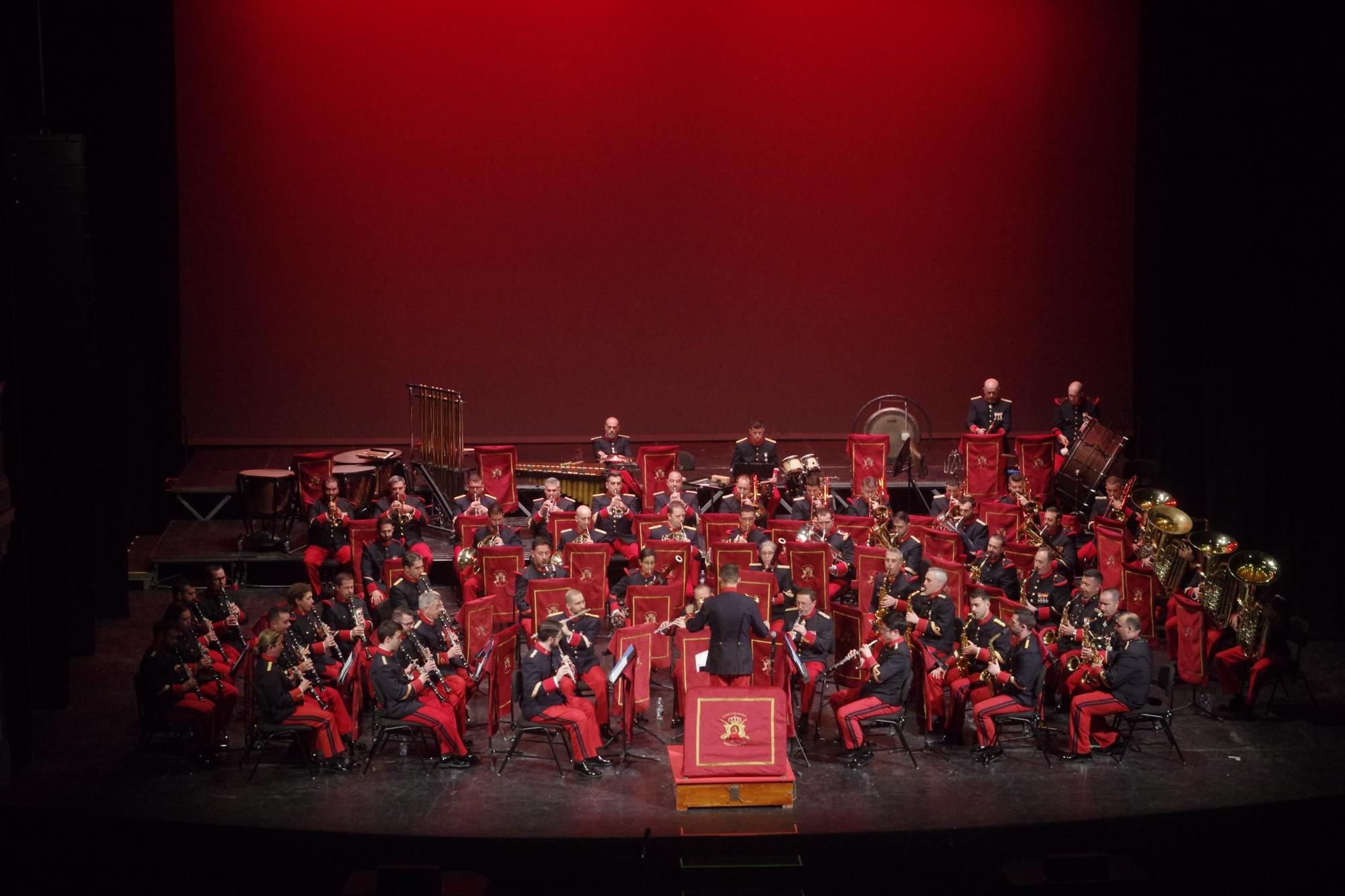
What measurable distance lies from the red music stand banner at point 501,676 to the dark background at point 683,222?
5.33 metres

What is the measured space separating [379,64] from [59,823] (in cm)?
950

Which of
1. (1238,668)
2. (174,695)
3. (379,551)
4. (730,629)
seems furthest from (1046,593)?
(174,695)

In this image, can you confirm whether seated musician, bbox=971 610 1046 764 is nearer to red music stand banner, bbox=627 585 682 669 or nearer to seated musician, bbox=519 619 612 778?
red music stand banner, bbox=627 585 682 669

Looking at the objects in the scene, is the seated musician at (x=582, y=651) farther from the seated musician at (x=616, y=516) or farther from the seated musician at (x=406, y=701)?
the seated musician at (x=616, y=516)

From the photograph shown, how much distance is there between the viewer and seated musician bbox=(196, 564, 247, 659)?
32.3 feet

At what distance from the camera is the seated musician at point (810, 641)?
973 cm

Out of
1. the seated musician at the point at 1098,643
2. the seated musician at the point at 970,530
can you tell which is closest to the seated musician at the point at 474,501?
the seated musician at the point at 970,530

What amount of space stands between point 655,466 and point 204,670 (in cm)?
487

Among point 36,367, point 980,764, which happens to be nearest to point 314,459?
point 36,367

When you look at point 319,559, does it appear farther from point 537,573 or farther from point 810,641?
point 810,641

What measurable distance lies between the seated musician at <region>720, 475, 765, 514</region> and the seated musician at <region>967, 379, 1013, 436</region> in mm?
2730

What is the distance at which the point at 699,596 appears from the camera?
33.0 feet

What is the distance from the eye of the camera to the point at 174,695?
9.08 meters

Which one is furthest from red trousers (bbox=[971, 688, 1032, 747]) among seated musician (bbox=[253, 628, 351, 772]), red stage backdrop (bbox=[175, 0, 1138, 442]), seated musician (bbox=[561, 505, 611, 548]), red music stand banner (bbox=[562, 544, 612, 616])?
red stage backdrop (bbox=[175, 0, 1138, 442])
